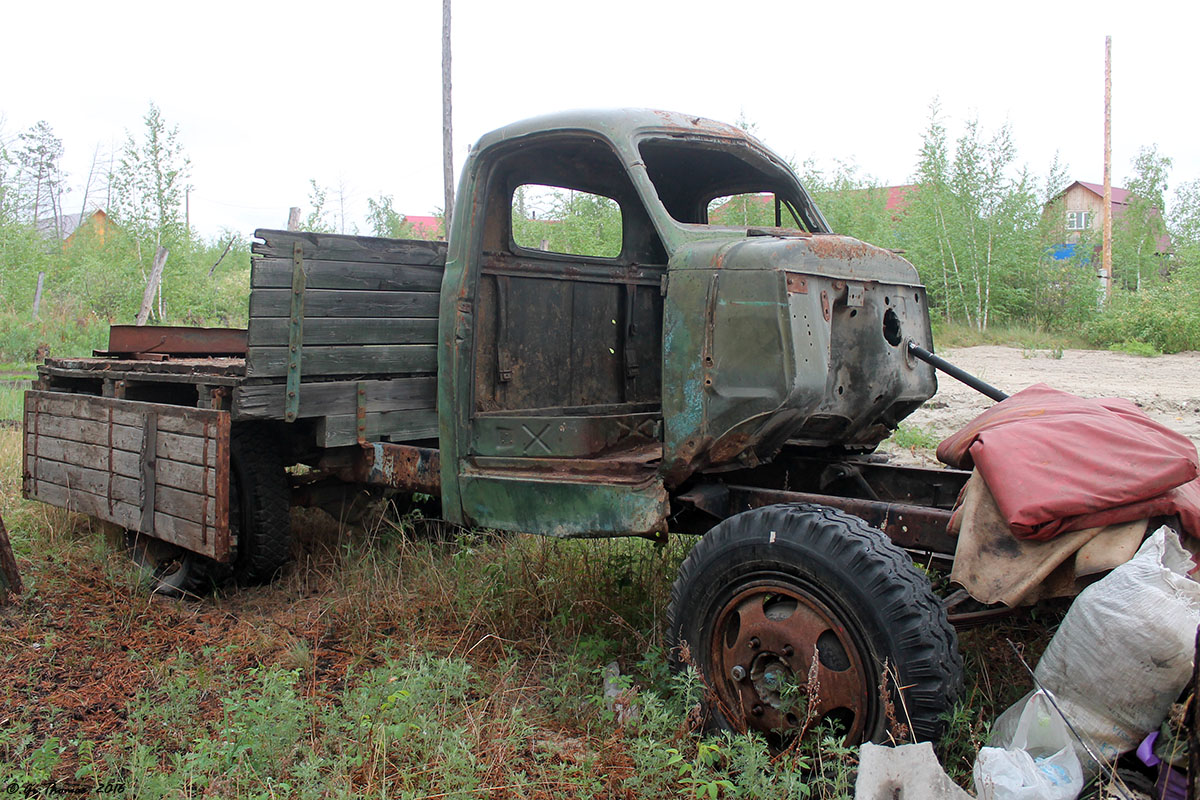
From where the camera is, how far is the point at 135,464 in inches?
182

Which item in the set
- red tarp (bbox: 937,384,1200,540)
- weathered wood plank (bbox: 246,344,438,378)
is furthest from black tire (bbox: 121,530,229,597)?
red tarp (bbox: 937,384,1200,540)

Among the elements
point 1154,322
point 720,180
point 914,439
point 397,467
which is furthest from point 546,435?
point 1154,322

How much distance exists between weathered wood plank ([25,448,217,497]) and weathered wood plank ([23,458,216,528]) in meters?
0.03

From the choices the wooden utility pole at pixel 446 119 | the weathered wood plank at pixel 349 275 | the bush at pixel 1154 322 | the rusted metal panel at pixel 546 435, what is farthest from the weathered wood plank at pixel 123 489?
the bush at pixel 1154 322

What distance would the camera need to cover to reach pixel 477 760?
2756 mm

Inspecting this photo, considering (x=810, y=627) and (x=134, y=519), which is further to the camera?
(x=134, y=519)

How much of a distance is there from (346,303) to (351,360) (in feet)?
0.92

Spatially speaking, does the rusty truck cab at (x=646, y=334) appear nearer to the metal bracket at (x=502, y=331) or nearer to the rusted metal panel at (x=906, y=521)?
the metal bracket at (x=502, y=331)

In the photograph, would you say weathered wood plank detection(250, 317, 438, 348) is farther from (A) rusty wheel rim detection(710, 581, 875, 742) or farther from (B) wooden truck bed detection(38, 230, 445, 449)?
(A) rusty wheel rim detection(710, 581, 875, 742)

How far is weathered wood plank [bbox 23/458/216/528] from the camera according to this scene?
428cm

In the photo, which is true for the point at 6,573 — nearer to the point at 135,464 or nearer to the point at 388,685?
the point at 135,464

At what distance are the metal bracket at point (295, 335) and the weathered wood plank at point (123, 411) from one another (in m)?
0.35

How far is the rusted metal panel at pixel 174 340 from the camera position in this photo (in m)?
5.86

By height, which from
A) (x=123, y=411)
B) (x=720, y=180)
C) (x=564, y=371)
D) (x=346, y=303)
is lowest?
(x=123, y=411)
